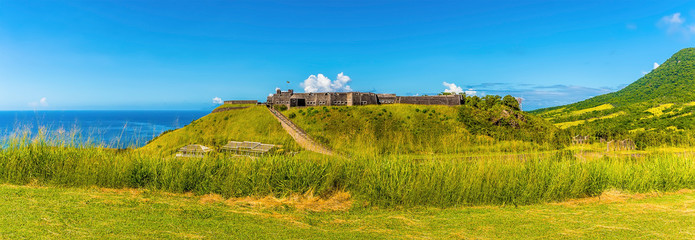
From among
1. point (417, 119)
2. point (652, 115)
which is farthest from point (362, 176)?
point (652, 115)

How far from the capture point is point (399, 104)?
5269cm

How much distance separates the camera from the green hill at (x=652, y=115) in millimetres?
18547

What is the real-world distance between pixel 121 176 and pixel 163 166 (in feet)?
2.79

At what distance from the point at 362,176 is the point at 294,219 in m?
1.87

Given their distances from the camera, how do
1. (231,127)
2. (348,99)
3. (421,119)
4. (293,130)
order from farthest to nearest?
(348,99)
(231,127)
(421,119)
(293,130)

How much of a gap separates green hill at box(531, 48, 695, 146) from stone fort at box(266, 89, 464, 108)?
1895 centimetres

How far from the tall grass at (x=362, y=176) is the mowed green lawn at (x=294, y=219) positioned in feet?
1.23

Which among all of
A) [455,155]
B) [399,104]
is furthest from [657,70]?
[455,155]

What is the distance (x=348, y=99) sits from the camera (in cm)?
5381

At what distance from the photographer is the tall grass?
5734mm

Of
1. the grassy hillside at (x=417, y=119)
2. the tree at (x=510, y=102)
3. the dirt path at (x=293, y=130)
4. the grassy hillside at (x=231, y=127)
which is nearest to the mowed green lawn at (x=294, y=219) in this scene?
the dirt path at (x=293, y=130)

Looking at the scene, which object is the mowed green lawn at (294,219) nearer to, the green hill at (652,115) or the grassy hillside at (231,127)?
the green hill at (652,115)

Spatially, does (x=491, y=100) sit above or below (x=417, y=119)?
above

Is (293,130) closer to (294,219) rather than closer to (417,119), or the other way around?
(417,119)
